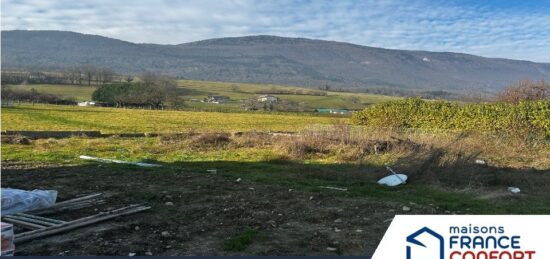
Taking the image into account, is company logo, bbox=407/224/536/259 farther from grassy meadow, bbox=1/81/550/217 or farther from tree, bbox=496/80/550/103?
tree, bbox=496/80/550/103

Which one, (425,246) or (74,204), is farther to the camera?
(74,204)

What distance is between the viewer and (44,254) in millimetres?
6262

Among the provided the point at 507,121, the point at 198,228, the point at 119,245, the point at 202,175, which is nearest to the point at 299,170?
the point at 202,175

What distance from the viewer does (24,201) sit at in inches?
322

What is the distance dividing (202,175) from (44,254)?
6.29 meters

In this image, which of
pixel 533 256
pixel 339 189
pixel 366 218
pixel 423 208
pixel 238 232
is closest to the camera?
pixel 533 256

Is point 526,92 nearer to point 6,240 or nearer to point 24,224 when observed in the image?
point 24,224

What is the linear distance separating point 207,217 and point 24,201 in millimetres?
2893

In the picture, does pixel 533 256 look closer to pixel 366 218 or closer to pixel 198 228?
pixel 366 218

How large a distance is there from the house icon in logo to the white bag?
6.05 meters

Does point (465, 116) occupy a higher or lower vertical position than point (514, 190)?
higher

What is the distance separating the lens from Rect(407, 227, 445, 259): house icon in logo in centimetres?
493

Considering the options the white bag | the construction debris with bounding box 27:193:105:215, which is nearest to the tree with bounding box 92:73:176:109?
the construction debris with bounding box 27:193:105:215

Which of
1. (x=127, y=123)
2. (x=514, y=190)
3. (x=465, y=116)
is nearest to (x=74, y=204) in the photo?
Result: (x=514, y=190)
